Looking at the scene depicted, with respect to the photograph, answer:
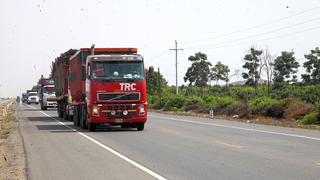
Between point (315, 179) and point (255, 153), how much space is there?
200 inches

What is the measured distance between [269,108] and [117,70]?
18153 millimetres

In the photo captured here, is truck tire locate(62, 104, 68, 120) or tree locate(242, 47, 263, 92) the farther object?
tree locate(242, 47, 263, 92)

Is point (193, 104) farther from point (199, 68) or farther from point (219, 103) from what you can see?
point (199, 68)

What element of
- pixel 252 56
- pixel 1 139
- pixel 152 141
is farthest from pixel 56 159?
pixel 252 56

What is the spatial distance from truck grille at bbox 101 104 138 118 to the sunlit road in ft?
9.68

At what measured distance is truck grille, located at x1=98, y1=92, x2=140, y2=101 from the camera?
83.8 ft

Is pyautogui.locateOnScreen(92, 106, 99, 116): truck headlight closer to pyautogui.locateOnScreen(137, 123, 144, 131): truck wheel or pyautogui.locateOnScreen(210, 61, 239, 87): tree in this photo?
pyautogui.locateOnScreen(137, 123, 144, 131): truck wheel

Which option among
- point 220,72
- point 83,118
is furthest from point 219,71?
point 83,118

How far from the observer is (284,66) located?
104 metres

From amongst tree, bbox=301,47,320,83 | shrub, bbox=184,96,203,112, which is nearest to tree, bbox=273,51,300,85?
tree, bbox=301,47,320,83

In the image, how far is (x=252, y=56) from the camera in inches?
4109

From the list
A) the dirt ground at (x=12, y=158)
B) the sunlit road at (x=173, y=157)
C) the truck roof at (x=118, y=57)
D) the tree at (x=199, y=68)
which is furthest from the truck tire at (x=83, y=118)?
the tree at (x=199, y=68)

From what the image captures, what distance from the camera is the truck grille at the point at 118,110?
25.7m

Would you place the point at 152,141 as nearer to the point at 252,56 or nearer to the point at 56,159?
the point at 56,159
